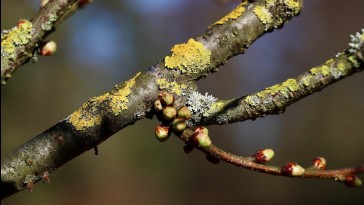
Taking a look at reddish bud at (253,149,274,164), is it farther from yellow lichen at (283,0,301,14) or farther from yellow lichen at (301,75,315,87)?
yellow lichen at (283,0,301,14)

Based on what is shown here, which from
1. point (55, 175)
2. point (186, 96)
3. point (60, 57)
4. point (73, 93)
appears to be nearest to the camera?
point (186, 96)

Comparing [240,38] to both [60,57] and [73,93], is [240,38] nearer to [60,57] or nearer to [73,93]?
[60,57]

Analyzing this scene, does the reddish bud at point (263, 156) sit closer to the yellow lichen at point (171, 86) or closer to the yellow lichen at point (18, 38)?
the yellow lichen at point (171, 86)

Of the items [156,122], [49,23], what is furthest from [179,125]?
[156,122]

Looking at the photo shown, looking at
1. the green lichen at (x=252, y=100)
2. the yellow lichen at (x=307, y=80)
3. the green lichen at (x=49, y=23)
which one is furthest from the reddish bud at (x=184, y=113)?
the green lichen at (x=49, y=23)

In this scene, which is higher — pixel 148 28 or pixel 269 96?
pixel 148 28

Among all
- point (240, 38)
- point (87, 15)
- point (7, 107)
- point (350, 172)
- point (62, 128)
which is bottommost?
point (350, 172)

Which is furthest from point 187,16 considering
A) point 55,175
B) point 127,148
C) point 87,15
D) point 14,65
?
point 14,65
